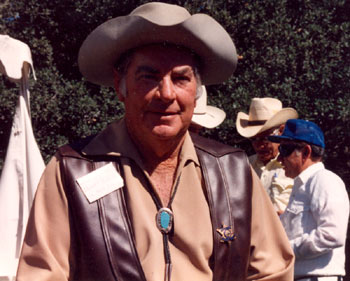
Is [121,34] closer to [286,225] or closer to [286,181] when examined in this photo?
[286,225]

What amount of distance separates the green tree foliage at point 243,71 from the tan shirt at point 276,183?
2.23 m

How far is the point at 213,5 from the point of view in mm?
7805

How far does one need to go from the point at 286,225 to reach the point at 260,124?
175 centimetres

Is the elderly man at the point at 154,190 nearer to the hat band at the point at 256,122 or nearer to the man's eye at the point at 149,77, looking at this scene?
the man's eye at the point at 149,77

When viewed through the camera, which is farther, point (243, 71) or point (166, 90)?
point (243, 71)

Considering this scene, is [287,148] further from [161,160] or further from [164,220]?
[164,220]

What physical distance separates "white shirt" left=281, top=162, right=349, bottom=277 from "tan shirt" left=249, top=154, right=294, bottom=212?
655 mm

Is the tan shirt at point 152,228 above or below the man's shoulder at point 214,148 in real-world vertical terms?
below

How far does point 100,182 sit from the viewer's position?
7.45 feet

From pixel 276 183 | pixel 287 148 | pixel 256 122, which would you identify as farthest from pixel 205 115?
pixel 287 148

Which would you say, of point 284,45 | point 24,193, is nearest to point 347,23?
point 284,45

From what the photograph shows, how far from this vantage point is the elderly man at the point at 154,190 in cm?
222

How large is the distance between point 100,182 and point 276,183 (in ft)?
10.1

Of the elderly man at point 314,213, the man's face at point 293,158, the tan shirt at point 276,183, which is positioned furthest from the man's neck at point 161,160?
the tan shirt at point 276,183
